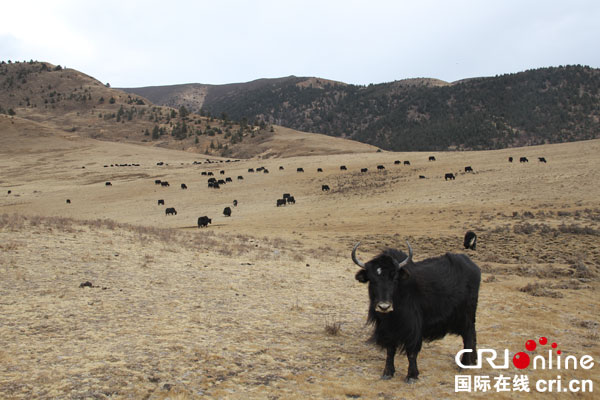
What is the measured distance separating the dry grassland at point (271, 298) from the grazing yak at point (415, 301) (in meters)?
0.50

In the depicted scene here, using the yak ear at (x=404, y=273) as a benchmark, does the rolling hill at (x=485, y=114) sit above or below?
above

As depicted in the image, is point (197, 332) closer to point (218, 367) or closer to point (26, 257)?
point (218, 367)

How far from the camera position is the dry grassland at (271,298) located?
18.5 feet

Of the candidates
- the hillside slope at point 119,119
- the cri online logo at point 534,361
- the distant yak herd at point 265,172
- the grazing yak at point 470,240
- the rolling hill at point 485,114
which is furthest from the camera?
the rolling hill at point 485,114

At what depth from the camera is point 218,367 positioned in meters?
5.94

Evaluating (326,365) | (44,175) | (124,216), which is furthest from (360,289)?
(44,175)

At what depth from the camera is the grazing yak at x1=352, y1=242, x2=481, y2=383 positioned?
583cm

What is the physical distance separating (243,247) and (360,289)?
6.96 m

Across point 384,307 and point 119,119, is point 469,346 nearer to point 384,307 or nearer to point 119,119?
point 384,307

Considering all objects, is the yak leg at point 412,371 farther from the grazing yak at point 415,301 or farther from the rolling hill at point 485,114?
the rolling hill at point 485,114

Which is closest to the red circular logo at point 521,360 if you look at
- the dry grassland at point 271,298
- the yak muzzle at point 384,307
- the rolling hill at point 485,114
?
the dry grassland at point 271,298

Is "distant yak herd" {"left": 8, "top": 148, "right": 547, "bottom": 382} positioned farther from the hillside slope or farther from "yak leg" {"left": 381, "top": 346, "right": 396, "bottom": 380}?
the hillside slope

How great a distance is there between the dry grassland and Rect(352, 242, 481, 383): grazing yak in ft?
1.62

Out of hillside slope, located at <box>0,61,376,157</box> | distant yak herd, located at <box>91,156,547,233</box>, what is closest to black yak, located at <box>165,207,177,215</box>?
distant yak herd, located at <box>91,156,547,233</box>
